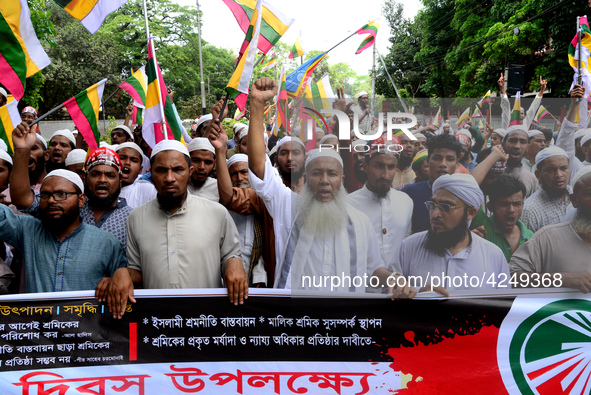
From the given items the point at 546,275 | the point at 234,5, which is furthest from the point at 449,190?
the point at 234,5

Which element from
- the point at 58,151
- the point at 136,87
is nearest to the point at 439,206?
the point at 58,151

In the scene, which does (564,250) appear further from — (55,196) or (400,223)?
(55,196)

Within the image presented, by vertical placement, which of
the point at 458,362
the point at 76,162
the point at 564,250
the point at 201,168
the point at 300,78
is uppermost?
the point at 300,78

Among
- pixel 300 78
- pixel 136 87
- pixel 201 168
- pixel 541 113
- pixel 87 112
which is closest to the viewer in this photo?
pixel 541 113

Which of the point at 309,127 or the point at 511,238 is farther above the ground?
the point at 309,127

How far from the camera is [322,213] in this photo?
2807 millimetres

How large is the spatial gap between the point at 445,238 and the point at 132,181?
2.78m

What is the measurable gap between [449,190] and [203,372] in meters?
1.66

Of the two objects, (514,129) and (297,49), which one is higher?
(297,49)

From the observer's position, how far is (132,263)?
302 centimetres

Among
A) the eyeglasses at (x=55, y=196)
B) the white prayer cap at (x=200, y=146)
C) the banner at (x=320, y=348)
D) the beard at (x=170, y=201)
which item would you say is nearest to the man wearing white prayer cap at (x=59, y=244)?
the eyeglasses at (x=55, y=196)

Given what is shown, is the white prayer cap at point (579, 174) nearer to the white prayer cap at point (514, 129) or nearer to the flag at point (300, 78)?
the white prayer cap at point (514, 129)

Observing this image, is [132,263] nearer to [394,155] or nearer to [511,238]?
[394,155]

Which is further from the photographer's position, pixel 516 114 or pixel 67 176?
pixel 67 176
